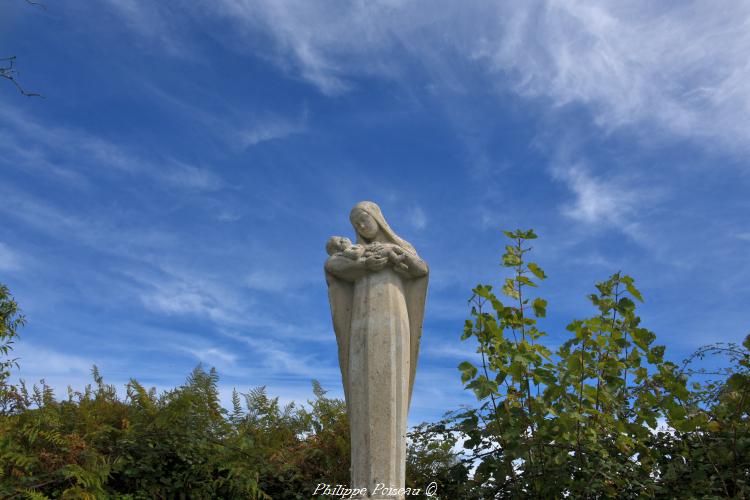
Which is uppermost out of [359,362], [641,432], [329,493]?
[359,362]

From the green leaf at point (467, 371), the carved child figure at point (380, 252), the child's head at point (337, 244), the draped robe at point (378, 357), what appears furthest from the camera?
the child's head at point (337, 244)

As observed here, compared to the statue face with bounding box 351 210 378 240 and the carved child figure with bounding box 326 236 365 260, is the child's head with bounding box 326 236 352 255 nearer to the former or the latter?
the carved child figure with bounding box 326 236 365 260

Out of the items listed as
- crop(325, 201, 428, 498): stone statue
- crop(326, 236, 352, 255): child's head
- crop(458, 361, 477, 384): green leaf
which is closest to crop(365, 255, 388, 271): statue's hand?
crop(325, 201, 428, 498): stone statue

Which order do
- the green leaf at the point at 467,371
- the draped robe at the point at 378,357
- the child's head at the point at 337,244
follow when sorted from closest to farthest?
1. the draped robe at the point at 378,357
2. the green leaf at the point at 467,371
3. the child's head at the point at 337,244

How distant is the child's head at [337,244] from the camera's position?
7.27 meters

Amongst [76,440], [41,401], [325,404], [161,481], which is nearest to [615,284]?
[325,404]

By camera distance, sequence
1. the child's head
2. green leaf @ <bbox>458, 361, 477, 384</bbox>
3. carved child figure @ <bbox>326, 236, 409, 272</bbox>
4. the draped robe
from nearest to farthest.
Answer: the draped robe < green leaf @ <bbox>458, 361, 477, 384</bbox> < carved child figure @ <bbox>326, 236, 409, 272</bbox> < the child's head

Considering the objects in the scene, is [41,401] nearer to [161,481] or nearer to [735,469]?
[161,481]

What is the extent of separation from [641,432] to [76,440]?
5.55m

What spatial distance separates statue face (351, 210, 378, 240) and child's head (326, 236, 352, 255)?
0.59ft

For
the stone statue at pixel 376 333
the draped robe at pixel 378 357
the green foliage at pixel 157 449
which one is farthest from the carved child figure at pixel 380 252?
the green foliage at pixel 157 449

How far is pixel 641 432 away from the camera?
664cm

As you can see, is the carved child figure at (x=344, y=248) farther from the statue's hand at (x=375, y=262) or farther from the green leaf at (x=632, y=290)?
Result: the green leaf at (x=632, y=290)

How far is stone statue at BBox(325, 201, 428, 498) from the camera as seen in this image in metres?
6.49
